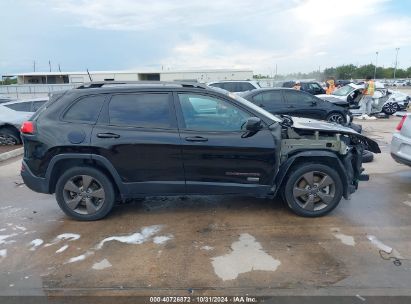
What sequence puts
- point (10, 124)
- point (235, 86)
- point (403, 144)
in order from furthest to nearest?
1. point (235, 86)
2. point (10, 124)
3. point (403, 144)

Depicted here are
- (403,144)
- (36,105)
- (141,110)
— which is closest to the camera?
(141,110)

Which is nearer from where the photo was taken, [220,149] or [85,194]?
Result: [220,149]

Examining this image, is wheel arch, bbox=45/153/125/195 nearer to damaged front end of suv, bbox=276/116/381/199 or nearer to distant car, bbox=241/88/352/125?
damaged front end of suv, bbox=276/116/381/199

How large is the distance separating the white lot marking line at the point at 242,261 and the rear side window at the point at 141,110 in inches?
67.7

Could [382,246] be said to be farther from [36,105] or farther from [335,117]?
[36,105]

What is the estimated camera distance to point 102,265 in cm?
371

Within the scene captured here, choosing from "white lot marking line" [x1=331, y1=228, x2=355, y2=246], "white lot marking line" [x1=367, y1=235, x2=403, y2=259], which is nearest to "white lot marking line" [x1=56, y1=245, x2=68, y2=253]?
"white lot marking line" [x1=331, y1=228, x2=355, y2=246]

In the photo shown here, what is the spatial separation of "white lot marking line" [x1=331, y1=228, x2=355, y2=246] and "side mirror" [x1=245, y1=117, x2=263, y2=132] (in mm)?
1521

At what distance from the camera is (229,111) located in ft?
15.1

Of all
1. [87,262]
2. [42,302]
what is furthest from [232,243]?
[42,302]

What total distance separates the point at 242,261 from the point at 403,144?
155 inches

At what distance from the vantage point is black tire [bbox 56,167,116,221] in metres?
4.68

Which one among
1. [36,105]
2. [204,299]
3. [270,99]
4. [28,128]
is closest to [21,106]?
[36,105]

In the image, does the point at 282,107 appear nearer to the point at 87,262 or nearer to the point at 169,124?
the point at 169,124
